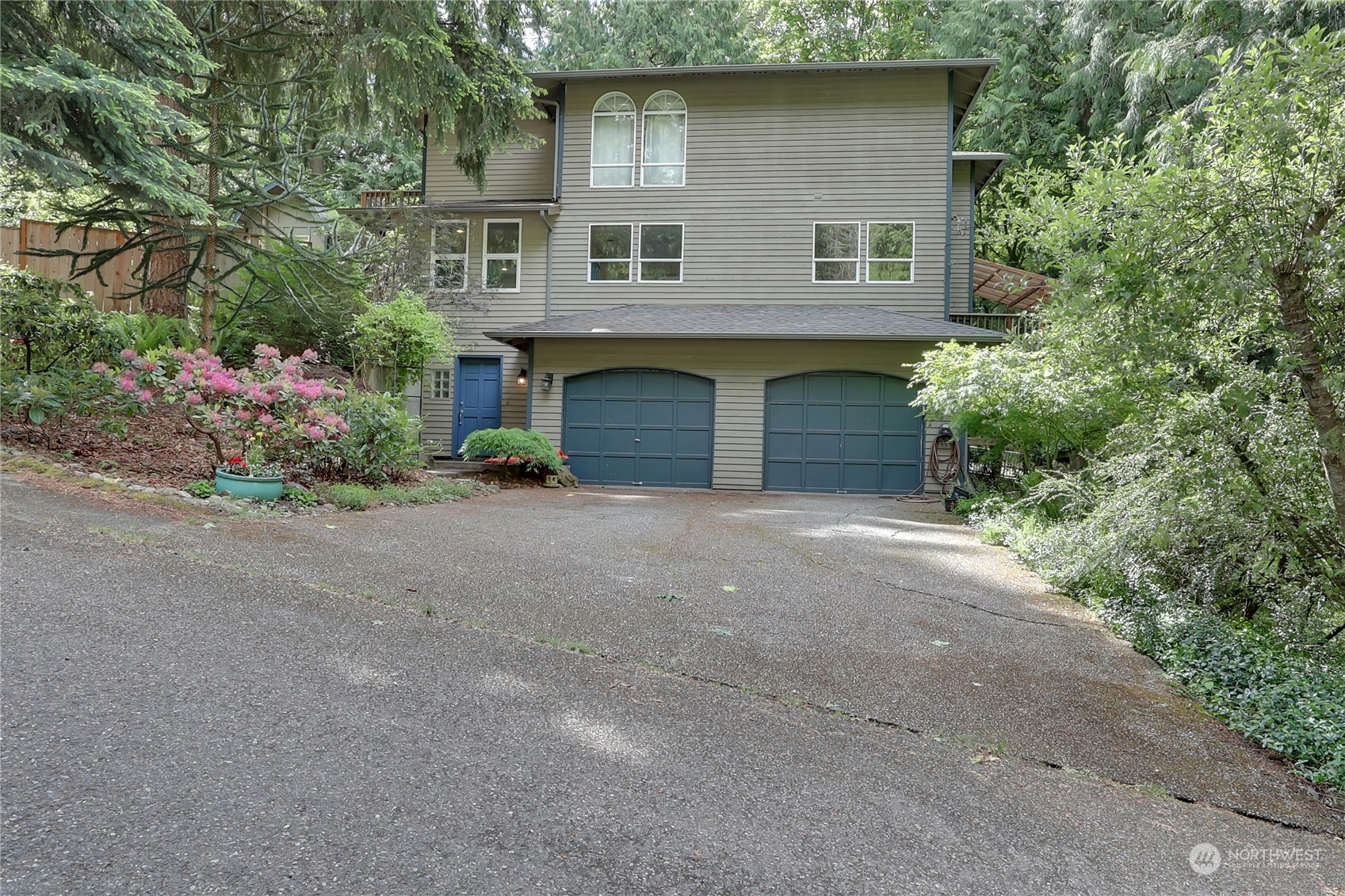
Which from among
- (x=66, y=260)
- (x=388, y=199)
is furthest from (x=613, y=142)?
(x=66, y=260)

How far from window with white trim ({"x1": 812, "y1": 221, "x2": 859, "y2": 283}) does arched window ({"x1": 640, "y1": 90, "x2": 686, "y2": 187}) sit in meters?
2.83

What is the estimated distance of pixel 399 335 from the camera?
42.0 feet

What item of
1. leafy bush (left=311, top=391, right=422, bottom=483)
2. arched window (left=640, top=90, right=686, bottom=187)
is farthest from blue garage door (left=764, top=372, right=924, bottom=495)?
leafy bush (left=311, top=391, right=422, bottom=483)

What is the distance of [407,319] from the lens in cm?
1264

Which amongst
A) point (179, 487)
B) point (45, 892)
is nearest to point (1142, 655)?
point (45, 892)

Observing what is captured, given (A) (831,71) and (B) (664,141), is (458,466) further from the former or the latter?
(A) (831,71)

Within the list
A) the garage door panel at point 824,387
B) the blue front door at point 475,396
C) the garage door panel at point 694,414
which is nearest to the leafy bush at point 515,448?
the garage door panel at point 694,414

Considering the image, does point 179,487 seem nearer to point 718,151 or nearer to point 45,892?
point 45,892

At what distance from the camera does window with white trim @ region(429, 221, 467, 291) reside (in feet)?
49.6

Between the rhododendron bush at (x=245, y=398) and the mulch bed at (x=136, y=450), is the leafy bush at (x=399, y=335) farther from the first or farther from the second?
the rhododendron bush at (x=245, y=398)

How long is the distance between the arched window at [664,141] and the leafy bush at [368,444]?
7.70m

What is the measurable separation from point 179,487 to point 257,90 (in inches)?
242

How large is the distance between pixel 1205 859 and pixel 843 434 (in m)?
11.3

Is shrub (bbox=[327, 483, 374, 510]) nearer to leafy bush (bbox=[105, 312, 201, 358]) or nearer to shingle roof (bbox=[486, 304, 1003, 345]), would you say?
leafy bush (bbox=[105, 312, 201, 358])
